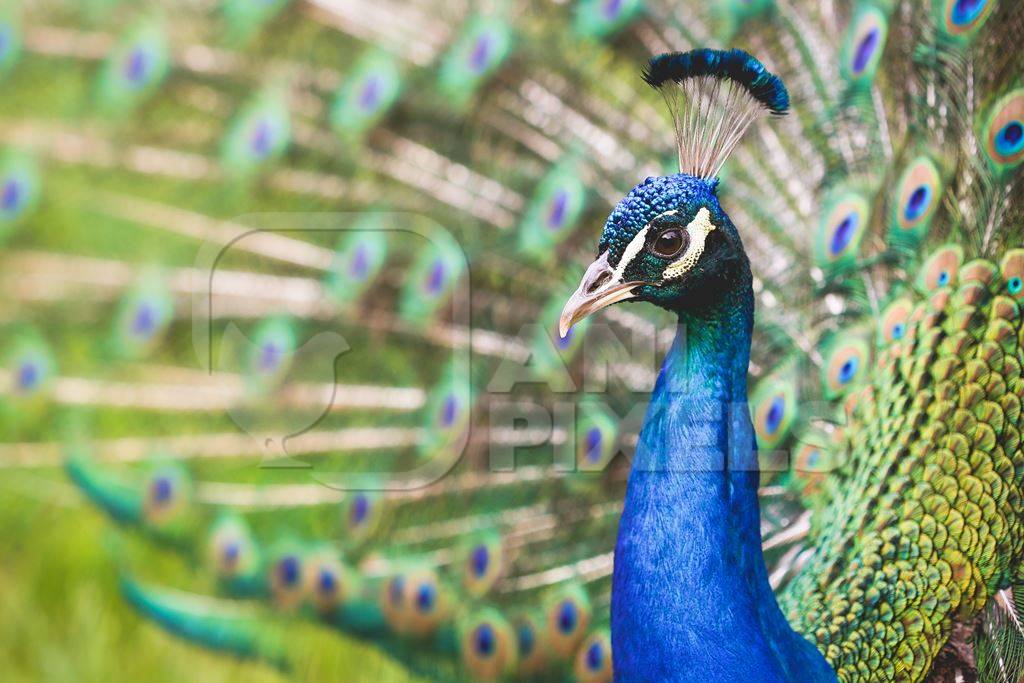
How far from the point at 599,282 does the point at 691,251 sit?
104 millimetres

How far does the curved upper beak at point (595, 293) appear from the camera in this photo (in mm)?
1169

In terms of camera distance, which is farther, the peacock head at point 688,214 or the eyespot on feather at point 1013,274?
the eyespot on feather at point 1013,274

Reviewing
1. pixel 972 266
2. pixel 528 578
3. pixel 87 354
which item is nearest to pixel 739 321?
pixel 972 266

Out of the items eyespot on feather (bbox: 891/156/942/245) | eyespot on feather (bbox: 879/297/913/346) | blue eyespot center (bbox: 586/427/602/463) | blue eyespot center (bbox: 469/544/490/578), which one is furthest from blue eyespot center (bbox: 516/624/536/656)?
eyespot on feather (bbox: 891/156/942/245)

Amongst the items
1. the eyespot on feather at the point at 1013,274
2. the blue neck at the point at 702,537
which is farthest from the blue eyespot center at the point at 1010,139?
the blue neck at the point at 702,537

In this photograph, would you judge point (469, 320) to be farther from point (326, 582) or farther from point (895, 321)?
point (895, 321)

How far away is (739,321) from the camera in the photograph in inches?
49.5

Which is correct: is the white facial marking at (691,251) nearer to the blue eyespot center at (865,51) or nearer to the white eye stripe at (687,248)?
the white eye stripe at (687,248)

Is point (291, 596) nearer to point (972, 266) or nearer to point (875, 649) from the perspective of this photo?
point (875, 649)

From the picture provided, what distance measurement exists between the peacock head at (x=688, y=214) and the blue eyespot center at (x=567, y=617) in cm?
61

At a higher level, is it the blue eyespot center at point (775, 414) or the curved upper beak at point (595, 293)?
the curved upper beak at point (595, 293)

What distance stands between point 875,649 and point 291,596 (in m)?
0.91

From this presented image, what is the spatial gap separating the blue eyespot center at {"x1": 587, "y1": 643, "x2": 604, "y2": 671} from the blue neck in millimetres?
404

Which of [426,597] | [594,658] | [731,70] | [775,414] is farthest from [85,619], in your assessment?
[731,70]
